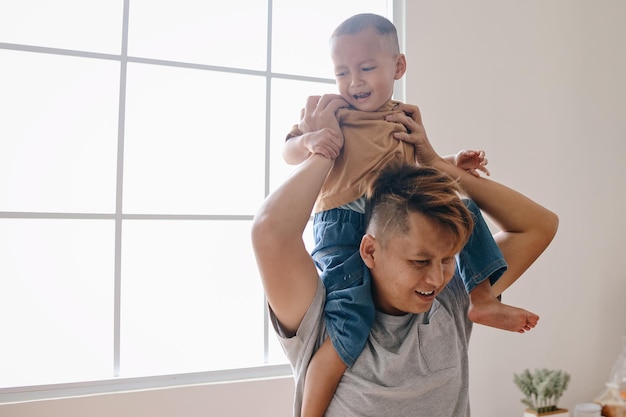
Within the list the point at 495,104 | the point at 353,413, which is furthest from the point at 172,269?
the point at 495,104

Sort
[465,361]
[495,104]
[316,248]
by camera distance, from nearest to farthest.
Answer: [465,361]
[316,248]
[495,104]

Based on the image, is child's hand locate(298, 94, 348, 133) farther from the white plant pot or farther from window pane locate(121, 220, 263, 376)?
the white plant pot

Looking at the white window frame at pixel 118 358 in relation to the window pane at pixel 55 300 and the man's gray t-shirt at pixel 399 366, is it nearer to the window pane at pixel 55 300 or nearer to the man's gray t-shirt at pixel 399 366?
the window pane at pixel 55 300

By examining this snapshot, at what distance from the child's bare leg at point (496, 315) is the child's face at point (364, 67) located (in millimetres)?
524

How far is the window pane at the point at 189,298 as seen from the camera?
2342mm

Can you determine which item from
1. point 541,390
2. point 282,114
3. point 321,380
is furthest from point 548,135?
point 321,380

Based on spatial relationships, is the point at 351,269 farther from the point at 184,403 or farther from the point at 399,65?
the point at 184,403

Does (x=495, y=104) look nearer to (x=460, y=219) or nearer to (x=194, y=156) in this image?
(x=194, y=156)

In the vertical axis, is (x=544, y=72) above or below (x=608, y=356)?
above

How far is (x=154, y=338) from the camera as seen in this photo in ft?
7.75

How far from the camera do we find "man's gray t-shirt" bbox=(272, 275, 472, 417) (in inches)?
44.1

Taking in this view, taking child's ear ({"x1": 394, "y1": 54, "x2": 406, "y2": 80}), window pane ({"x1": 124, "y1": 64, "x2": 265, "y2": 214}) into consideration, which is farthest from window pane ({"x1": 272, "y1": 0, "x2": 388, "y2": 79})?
child's ear ({"x1": 394, "y1": 54, "x2": 406, "y2": 80})

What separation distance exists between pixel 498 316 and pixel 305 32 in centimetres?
186

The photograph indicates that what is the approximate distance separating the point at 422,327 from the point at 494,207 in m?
0.34
